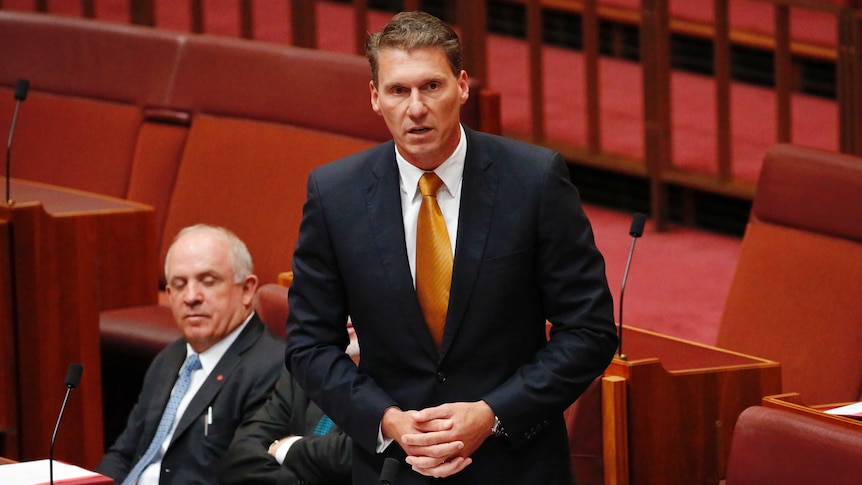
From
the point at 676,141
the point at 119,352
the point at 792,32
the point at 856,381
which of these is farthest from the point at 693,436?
the point at 792,32

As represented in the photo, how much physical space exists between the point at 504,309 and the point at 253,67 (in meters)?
1.74

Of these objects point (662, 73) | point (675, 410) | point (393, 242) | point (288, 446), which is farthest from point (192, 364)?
point (662, 73)

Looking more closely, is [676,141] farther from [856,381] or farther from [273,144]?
[856,381]

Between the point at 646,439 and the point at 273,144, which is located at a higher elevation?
the point at 273,144

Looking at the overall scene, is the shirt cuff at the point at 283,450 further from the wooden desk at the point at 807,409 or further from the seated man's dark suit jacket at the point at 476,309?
the wooden desk at the point at 807,409

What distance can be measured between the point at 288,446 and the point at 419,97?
0.74 m

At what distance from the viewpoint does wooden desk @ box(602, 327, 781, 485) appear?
1.69 m

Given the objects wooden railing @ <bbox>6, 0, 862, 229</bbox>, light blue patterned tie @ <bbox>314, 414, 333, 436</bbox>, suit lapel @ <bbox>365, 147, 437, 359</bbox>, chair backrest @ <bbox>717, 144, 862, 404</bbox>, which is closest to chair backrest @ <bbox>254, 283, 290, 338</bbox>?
light blue patterned tie @ <bbox>314, 414, 333, 436</bbox>

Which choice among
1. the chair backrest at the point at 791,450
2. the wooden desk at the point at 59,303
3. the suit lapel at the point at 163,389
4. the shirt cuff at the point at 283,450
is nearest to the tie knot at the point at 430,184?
the chair backrest at the point at 791,450

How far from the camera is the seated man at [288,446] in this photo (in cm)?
175

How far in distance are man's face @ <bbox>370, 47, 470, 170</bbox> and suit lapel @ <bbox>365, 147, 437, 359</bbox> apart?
0.16 ft

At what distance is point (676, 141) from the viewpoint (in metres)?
3.37

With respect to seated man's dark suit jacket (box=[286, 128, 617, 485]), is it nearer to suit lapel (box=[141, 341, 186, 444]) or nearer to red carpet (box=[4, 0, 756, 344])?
suit lapel (box=[141, 341, 186, 444])

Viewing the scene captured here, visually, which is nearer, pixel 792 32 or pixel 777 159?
pixel 777 159
